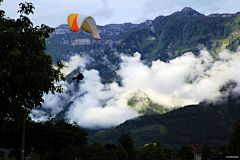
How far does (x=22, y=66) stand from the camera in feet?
68.1

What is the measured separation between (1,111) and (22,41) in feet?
15.7

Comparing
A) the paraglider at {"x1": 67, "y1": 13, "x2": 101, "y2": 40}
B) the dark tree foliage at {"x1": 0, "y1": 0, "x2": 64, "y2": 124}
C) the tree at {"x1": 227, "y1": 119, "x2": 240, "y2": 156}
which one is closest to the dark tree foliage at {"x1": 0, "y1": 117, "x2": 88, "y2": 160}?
the paraglider at {"x1": 67, "y1": 13, "x2": 101, "y2": 40}

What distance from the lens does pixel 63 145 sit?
46531 millimetres

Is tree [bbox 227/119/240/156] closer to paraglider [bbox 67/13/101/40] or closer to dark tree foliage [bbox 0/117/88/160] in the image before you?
dark tree foliage [bbox 0/117/88/160]

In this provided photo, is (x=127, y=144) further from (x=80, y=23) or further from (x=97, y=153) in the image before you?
(x=80, y=23)

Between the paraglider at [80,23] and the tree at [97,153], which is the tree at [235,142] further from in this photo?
the tree at [97,153]

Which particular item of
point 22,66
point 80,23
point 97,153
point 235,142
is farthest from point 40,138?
point 97,153

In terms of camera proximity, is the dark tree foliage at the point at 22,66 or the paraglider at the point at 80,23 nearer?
the dark tree foliage at the point at 22,66

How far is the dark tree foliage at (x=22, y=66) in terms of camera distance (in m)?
20.3

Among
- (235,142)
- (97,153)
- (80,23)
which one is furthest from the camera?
(97,153)

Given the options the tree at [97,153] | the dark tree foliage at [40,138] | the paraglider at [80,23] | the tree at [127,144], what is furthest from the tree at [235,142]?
the tree at [127,144]

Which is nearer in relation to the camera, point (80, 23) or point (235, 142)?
point (80, 23)

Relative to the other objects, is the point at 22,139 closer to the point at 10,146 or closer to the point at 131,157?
the point at 10,146

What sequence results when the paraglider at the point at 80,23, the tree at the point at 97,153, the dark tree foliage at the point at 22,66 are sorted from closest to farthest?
the dark tree foliage at the point at 22,66
the paraglider at the point at 80,23
the tree at the point at 97,153
